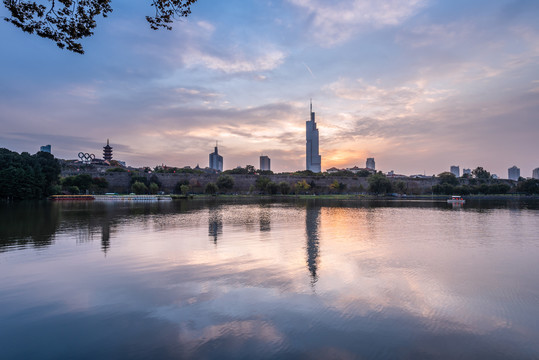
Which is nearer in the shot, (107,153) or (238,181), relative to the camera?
(238,181)

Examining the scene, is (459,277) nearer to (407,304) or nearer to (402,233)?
(407,304)

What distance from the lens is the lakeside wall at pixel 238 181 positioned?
273 feet

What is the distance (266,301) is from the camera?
22.1ft

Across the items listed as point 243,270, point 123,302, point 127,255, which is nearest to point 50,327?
point 123,302

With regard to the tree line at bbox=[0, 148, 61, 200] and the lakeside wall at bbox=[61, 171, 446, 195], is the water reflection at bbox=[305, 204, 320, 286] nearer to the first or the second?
the tree line at bbox=[0, 148, 61, 200]

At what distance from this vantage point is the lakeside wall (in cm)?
8319

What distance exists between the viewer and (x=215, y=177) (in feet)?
311

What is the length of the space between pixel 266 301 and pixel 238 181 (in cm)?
8790

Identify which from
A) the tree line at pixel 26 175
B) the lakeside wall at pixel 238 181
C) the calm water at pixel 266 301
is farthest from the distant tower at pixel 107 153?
the calm water at pixel 266 301

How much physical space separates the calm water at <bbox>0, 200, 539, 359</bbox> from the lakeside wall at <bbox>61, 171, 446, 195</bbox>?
251 ft

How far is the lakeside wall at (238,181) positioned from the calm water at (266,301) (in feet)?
251

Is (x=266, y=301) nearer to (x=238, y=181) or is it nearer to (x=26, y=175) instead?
(x=26, y=175)

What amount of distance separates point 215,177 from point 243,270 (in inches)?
3433

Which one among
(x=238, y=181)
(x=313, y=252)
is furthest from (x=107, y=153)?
(x=313, y=252)
